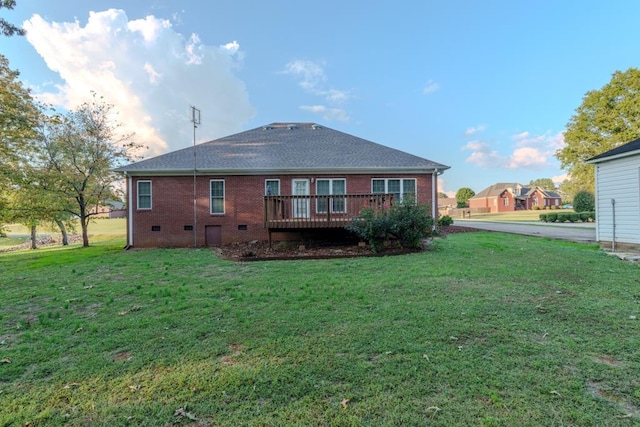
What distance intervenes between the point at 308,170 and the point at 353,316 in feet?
30.3

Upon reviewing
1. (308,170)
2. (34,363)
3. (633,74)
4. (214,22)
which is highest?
(633,74)

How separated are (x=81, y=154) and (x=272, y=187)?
412 inches

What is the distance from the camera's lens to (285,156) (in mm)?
13492

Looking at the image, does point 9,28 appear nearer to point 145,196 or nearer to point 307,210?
point 145,196

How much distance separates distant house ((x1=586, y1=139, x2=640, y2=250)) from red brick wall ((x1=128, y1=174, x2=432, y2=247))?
25.3 ft

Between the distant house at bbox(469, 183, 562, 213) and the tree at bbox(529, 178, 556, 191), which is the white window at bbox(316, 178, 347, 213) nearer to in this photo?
the distant house at bbox(469, 183, 562, 213)

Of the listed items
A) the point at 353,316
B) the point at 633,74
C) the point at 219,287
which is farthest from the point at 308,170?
the point at 633,74

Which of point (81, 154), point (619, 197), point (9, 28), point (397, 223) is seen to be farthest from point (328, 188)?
point (81, 154)

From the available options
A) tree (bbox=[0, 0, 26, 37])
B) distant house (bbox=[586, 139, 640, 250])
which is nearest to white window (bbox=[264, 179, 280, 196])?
tree (bbox=[0, 0, 26, 37])

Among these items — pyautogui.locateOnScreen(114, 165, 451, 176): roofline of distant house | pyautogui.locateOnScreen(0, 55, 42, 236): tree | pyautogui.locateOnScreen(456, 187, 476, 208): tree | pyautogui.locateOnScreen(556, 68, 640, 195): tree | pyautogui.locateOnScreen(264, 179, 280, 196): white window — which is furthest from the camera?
pyautogui.locateOnScreen(456, 187, 476, 208): tree

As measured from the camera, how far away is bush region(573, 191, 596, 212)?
93.2ft

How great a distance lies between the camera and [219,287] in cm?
554

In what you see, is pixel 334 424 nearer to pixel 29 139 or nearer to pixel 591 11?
pixel 591 11

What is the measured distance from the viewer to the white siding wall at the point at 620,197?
8.62 metres
